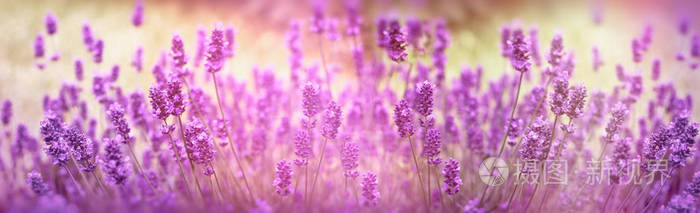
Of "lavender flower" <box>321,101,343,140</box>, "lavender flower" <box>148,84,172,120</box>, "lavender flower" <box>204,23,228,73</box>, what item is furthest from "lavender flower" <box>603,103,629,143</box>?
"lavender flower" <box>148,84,172,120</box>

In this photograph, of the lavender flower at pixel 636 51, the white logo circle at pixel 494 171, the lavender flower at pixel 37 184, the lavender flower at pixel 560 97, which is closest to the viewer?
the lavender flower at pixel 37 184

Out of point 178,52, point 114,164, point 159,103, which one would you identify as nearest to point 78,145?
point 114,164

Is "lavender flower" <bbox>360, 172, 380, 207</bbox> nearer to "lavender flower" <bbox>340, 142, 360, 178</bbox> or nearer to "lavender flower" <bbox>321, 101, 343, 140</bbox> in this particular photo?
"lavender flower" <bbox>340, 142, 360, 178</bbox>

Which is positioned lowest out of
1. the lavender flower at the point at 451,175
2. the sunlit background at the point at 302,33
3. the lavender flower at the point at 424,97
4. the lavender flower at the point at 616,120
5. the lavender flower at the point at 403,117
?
the lavender flower at the point at 451,175

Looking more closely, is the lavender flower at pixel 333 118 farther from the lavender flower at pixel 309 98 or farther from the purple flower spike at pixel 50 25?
the purple flower spike at pixel 50 25

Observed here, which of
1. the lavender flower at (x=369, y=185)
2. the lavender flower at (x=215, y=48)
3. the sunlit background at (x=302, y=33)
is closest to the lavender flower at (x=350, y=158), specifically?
the lavender flower at (x=369, y=185)
